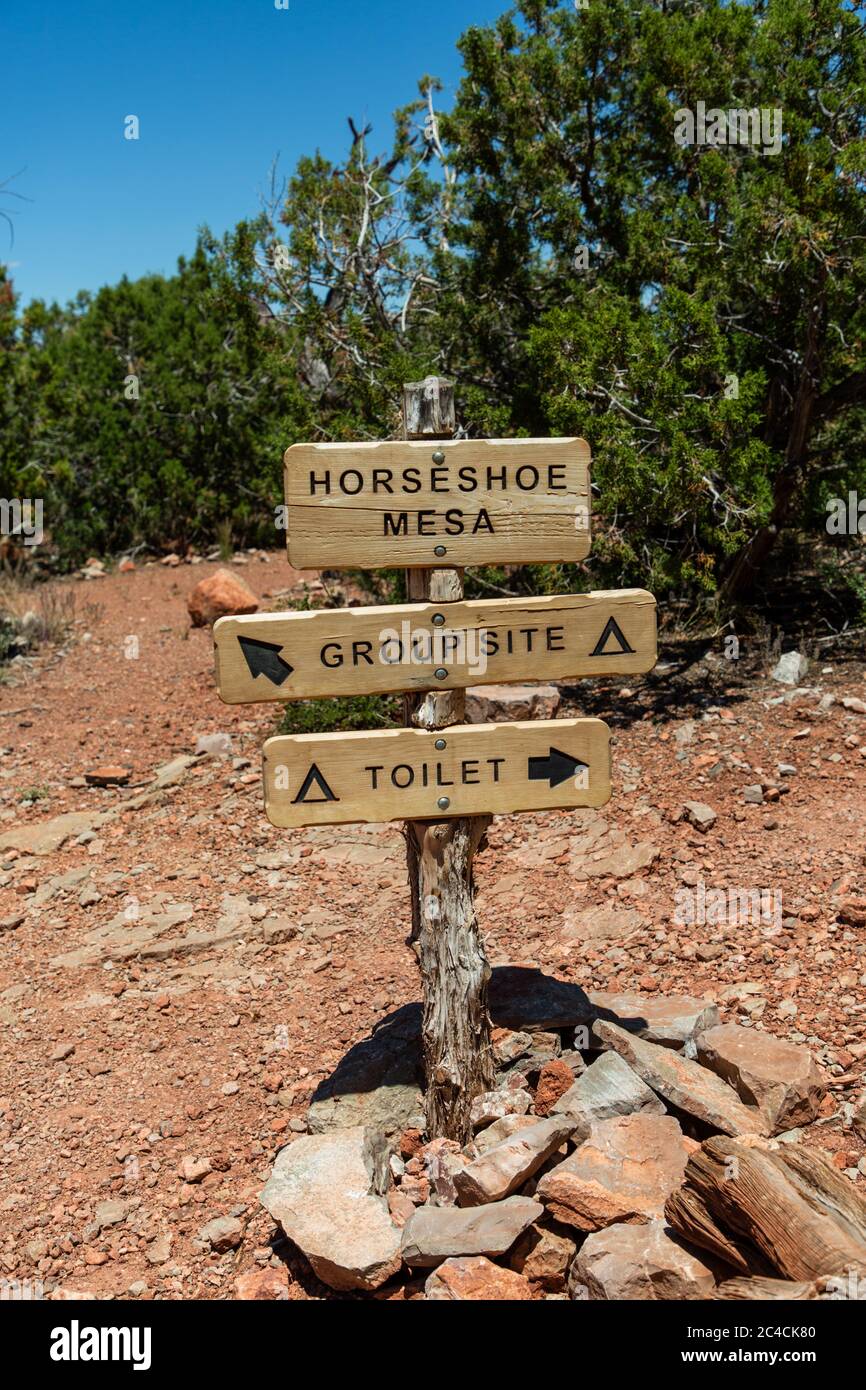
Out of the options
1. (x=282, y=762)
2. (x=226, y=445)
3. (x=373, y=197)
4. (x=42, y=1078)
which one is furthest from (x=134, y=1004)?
(x=226, y=445)

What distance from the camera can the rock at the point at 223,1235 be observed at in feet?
12.1

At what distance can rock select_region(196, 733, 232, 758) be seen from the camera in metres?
7.66

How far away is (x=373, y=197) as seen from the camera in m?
9.48

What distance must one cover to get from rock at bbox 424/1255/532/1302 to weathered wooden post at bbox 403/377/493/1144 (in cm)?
71

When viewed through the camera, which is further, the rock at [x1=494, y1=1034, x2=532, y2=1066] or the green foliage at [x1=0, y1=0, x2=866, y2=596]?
the green foliage at [x1=0, y1=0, x2=866, y2=596]

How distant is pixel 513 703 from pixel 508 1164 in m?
3.86

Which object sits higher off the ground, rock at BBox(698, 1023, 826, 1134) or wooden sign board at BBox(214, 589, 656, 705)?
wooden sign board at BBox(214, 589, 656, 705)

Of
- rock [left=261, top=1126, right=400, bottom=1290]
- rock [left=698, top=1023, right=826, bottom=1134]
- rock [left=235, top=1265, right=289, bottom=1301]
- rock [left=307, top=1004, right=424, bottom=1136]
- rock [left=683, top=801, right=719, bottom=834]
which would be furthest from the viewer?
rock [left=683, top=801, right=719, bottom=834]

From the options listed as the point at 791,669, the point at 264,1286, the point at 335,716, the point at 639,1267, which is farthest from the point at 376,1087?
the point at 791,669

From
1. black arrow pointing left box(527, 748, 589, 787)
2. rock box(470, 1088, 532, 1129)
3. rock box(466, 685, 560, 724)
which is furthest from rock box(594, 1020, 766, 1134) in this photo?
rock box(466, 685, 560, 724)

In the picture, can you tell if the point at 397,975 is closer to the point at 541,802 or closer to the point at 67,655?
the point at 541,802

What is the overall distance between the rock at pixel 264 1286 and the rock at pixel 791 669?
4832 mm

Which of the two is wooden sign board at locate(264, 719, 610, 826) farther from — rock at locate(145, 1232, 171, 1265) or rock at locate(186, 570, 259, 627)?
rock at locate(186, 570, 259, 627)

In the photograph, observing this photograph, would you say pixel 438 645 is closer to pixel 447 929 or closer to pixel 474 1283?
pixel 447 929
